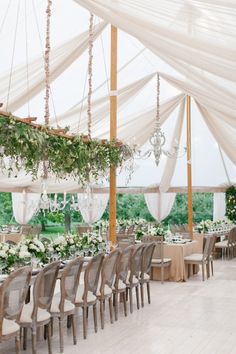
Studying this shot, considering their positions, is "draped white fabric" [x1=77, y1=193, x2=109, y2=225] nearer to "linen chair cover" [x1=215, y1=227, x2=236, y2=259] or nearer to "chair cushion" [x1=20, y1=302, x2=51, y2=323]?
"linen chair cover" [x1=215, y1=227, x2=236, y2=259]

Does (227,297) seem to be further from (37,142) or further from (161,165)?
(161,165)

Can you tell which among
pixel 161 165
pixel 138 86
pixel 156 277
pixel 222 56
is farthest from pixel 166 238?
pixel 222 56

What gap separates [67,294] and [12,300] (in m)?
1.19

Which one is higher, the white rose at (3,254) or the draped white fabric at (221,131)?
the draped white fabric at (221,131)

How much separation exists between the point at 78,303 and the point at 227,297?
3684 mm

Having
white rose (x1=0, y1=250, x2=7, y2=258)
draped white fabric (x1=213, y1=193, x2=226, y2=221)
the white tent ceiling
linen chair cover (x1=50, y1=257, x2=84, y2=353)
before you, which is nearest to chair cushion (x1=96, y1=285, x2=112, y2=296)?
linen chair cover (x1=50, y1=257, x2=84, y2=353)

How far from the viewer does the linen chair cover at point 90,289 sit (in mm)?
6027

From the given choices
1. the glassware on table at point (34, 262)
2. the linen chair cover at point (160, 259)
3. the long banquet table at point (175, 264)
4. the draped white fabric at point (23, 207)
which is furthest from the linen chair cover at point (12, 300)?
the draped white fabric at point (23, 207)

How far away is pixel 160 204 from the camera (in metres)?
17.9

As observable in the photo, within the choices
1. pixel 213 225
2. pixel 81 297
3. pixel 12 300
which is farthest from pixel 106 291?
pixel 213 225

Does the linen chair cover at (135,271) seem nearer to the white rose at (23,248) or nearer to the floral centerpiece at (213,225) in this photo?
the white rose at (23,248)

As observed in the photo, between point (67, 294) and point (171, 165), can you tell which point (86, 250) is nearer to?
point (67, 294)

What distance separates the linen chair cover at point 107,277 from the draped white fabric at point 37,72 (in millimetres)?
2919

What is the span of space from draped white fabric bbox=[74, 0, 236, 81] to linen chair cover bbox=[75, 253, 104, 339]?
285cm
